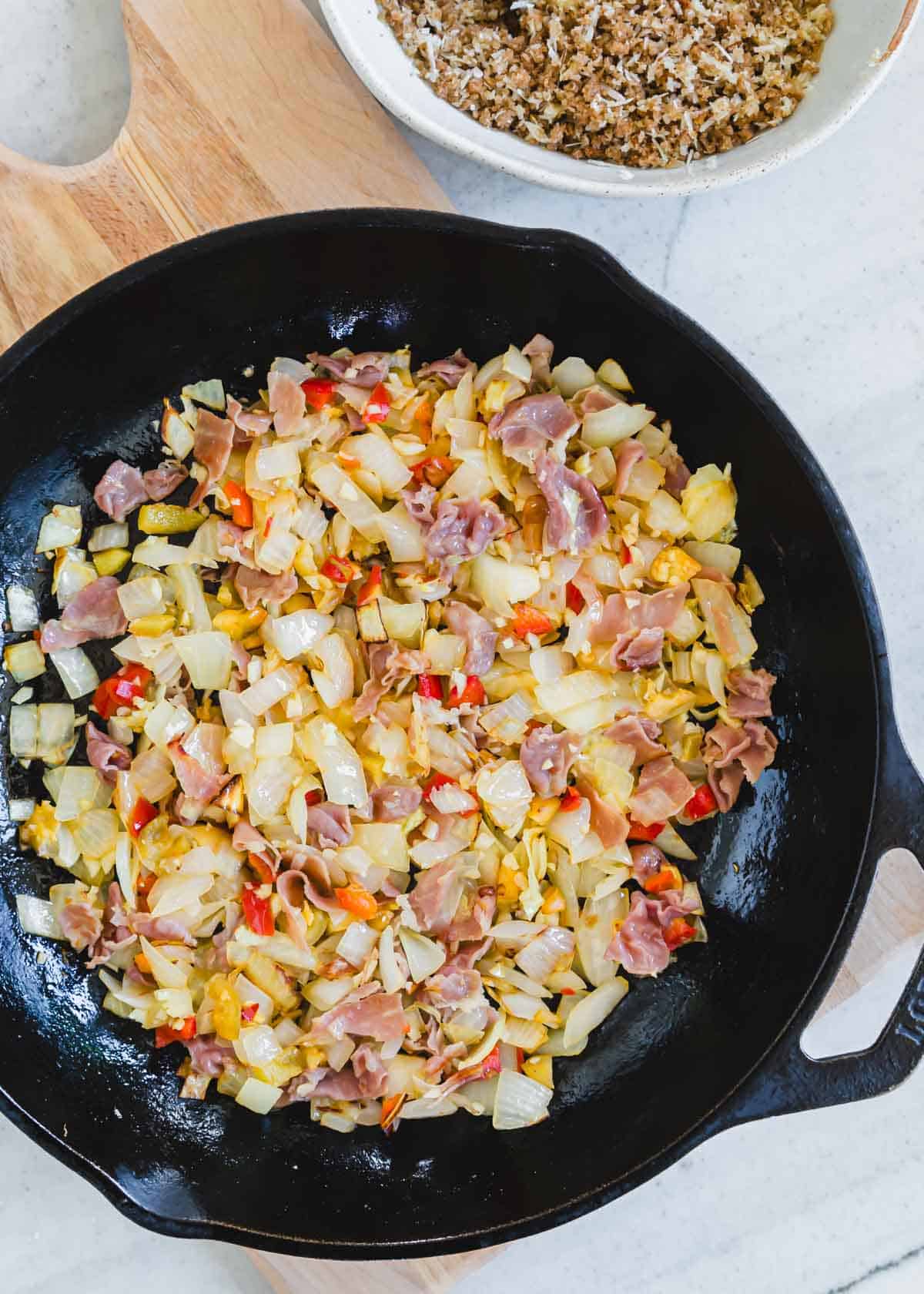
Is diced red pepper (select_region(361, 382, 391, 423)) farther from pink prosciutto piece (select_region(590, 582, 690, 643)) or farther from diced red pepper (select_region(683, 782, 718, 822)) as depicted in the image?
diced red pepper (select_region(683, 782, 718, 822))

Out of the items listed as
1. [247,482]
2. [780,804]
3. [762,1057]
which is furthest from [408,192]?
[762,1057]

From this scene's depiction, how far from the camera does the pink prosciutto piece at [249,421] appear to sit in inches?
58.5

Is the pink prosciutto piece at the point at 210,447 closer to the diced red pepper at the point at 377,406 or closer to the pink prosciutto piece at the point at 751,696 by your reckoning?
the diced red pepper at the point at 377,406

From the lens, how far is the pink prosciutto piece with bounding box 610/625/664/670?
4.80ft

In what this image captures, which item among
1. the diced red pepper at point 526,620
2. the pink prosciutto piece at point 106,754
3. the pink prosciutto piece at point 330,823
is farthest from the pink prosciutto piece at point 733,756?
the pink prosciutto piece at point 106,754

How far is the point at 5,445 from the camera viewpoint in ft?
4.87

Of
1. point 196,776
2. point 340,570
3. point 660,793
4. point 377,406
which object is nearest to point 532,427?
point 377,406

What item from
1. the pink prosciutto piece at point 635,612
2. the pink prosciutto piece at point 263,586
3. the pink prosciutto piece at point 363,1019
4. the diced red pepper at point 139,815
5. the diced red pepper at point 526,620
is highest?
the pink prosciutto piece at point 263,586

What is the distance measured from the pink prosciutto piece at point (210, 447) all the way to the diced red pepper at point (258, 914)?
57cm

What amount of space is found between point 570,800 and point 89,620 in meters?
0.74

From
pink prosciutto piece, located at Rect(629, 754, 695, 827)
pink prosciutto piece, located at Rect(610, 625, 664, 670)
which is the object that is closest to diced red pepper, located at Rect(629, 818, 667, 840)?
pink prosciutto piece, located at Rect(629, 754, 695, 827)

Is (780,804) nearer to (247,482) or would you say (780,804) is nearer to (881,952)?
(881,952)

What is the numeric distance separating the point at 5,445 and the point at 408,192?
67cm

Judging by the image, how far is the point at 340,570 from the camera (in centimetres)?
148
